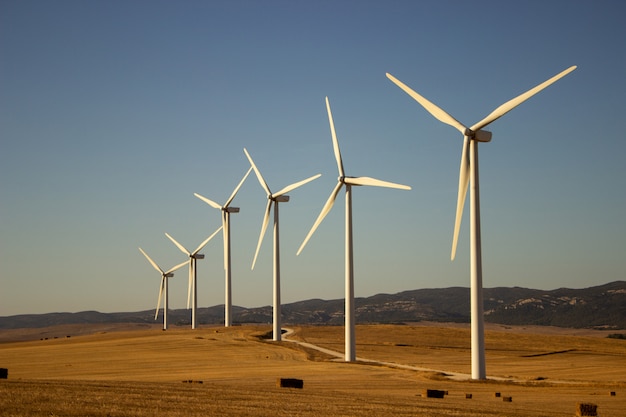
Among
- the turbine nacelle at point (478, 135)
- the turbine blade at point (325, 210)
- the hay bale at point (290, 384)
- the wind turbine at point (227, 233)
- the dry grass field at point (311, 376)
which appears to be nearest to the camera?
the dry grass field at point (311, 376)

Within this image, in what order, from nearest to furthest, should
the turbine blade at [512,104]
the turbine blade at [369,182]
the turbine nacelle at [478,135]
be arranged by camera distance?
the turbine blade at [512,104] → the turbine nacelle at [478,135] → the turbine blade at [369,182]

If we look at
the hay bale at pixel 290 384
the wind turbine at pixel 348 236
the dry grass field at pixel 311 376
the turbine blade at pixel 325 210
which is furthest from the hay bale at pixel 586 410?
the turbine blade at pixel 325 210

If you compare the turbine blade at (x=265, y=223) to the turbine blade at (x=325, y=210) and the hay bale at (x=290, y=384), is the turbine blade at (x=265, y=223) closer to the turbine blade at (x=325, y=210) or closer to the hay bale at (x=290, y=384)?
the turbine blade at (x=325, y=210)

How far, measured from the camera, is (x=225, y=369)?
195 feet

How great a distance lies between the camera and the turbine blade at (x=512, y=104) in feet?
162

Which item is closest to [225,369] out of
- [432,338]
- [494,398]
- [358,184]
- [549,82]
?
[358,184]

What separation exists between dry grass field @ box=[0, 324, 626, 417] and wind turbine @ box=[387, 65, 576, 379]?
2.69 metres

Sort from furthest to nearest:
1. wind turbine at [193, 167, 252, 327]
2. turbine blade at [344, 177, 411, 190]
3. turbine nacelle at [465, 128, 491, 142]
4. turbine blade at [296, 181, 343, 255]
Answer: wind turbine at [193, 167, 252, 327], turbine blade at [296, 181, 343, 255], turbine blade at [344, 177, 411, 190], turbine nacelle at [465, 128, 491, 142]

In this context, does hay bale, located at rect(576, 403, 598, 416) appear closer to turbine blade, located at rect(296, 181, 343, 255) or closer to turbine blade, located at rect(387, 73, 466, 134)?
turbine blade, located at rect(387, 73, 466, 134)

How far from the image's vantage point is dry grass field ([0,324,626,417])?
24.9m

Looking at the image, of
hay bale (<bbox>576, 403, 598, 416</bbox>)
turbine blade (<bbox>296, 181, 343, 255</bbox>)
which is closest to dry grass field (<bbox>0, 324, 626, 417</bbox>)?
hay bale (<bbox>576, 403, 598, 416</bbox>)

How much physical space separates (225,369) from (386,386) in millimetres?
19298

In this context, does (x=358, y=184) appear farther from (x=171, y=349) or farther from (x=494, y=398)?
(x=494, y=398)

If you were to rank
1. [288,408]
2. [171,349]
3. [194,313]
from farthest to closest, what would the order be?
[194,313]
[171,349]
[288,408]
